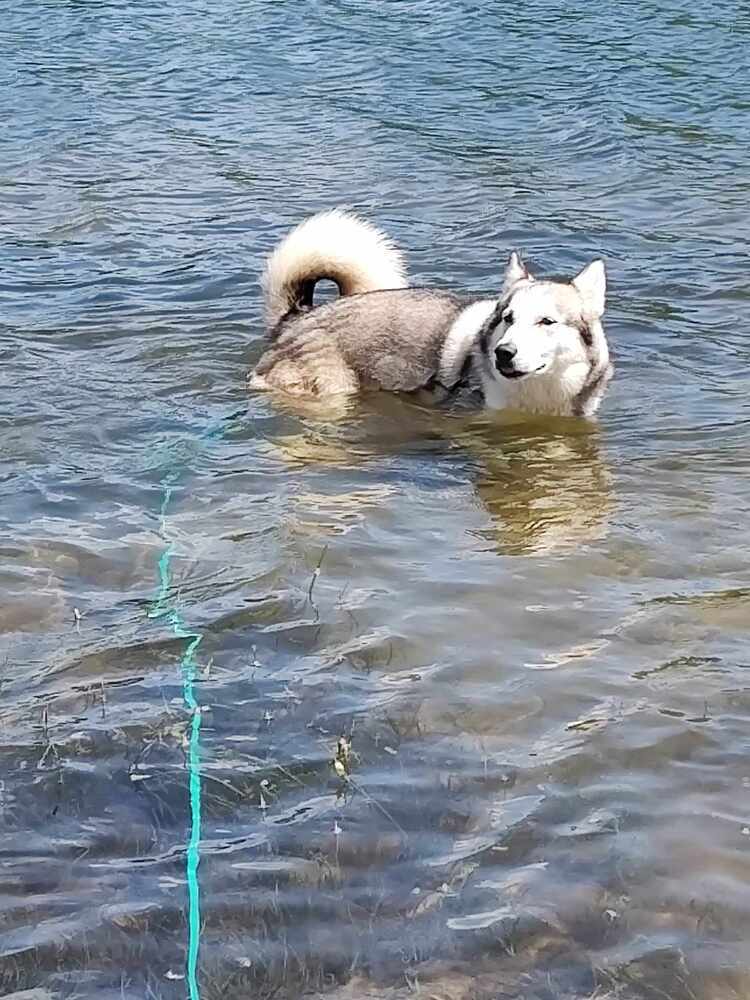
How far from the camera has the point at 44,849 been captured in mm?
3010

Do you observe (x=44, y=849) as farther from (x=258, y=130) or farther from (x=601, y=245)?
(x=258, y=130)

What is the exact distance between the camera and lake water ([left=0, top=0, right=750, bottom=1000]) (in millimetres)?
2773

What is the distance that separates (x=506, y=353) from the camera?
19.7 ft

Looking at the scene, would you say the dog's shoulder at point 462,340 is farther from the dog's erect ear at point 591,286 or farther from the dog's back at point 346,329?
the dog's erect ear at point 591,286

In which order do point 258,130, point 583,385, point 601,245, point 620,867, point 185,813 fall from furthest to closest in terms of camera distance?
1. point 258,130
2. point 601,245
3. point 583,385
4. point 185,813
5. point 620,867

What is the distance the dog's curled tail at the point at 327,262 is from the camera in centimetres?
674

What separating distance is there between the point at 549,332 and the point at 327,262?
4.33ft

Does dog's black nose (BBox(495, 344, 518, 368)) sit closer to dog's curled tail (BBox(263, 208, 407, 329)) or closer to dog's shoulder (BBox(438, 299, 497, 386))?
dog's shoulder (BBox(438, 299, 497, 386))

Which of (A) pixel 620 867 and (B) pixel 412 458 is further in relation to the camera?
(B) pixel 412 458

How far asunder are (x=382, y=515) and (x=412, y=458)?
2.88ft

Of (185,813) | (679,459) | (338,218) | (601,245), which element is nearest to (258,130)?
(601,245)

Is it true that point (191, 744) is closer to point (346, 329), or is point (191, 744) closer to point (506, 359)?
point (506, 359)

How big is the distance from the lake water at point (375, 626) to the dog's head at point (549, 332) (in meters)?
0.24

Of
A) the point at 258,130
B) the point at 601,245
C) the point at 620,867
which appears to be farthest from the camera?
the point at 258,130
